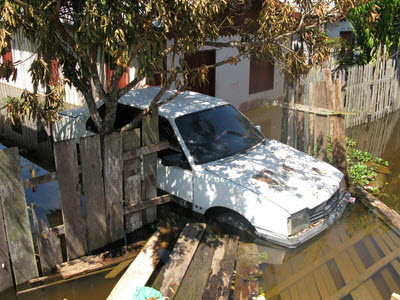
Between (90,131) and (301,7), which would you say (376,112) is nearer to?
(301,7)

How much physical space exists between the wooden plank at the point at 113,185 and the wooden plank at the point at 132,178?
0.13 meters

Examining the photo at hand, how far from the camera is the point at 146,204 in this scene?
18.4ft

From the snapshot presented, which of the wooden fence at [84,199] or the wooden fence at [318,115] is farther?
the wooden fence at [318,115]

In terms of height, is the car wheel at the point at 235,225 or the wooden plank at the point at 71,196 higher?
the wooden plank at the point at 71,196

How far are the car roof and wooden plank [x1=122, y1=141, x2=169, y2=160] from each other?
1.89ft

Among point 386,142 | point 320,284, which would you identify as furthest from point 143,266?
point 386,142

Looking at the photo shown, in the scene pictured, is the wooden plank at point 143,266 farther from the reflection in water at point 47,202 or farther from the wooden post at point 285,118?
the wooden post at point 285,118

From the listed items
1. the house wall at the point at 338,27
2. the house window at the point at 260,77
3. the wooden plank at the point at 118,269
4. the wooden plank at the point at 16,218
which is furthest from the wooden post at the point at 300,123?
the house wall at the point at 338,27

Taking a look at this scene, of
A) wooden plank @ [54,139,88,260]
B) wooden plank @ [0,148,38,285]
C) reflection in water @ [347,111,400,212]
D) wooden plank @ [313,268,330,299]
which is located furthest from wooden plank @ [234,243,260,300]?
reflection in water @ [347,111,400,212]

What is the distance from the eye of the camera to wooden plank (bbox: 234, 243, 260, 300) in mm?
4555

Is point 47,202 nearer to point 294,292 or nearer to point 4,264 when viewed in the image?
point 4,264

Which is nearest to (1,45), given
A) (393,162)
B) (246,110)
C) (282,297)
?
(282,297)

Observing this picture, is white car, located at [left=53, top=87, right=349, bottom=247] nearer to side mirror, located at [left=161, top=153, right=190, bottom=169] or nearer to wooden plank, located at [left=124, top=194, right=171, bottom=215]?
side mirror, located at [left=161, top=153, right=190, bottom=169]

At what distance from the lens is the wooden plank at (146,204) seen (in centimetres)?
546
